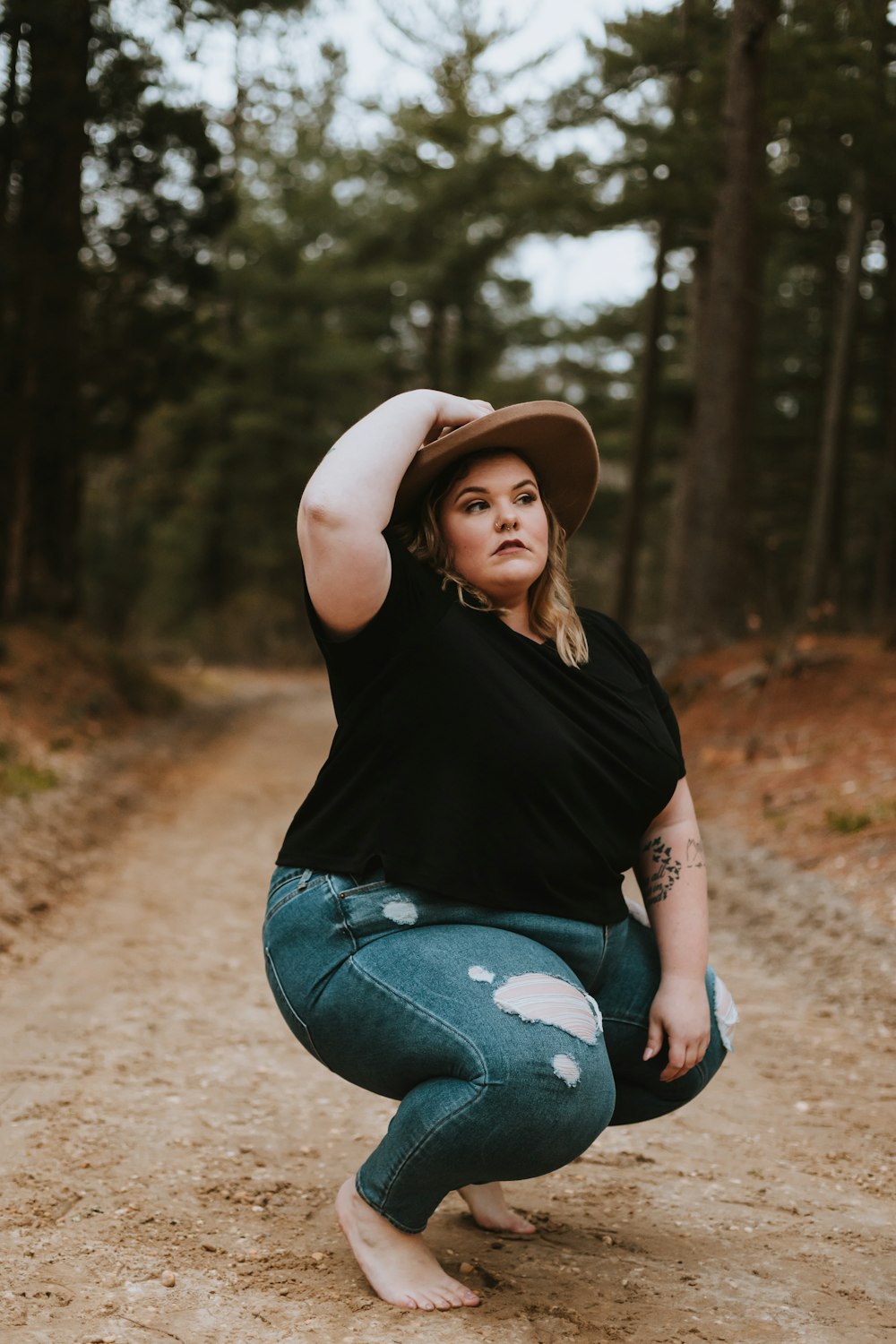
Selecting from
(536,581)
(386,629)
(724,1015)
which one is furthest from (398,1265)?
Result: (536,581)

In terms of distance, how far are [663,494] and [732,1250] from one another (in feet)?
79.5

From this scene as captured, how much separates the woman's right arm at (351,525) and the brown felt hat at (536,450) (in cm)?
10

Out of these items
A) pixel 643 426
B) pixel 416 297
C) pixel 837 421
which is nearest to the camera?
pixel 837 421

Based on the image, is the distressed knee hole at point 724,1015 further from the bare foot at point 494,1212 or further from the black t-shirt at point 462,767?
the bare foot at point 494,1212

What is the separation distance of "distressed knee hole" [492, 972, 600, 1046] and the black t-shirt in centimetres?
16

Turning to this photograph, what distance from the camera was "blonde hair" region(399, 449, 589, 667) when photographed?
2572mm

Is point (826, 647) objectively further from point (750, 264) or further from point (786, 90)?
point (786, 90)

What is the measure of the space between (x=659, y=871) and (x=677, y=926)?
12cm

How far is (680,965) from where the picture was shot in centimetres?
258

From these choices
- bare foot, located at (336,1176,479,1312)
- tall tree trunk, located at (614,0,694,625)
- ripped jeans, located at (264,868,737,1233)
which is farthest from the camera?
tall tree trunk, located at (614,0,694,625)

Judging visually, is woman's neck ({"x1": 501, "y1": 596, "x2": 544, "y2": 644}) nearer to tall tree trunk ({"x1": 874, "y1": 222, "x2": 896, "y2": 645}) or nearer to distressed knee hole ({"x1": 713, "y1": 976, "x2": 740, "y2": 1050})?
distressed knee hole ({"x1": 713, "y1": 976, "x2": 740, "y2": 1050})

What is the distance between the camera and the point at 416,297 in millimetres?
28328

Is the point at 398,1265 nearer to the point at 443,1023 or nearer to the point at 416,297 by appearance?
the point at 443,1023

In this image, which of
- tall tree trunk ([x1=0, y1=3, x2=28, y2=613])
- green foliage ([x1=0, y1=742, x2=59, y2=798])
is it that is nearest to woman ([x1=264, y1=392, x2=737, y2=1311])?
green foliage ([x1=0, y1=742, x2=59, y2=798])
